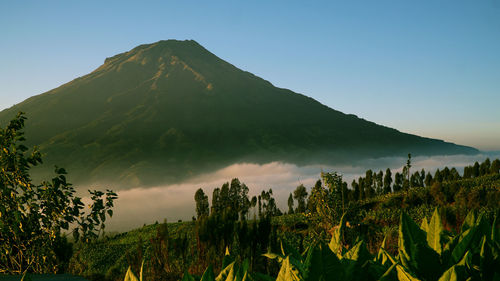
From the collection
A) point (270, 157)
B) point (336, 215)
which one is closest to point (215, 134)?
point (270, 157)

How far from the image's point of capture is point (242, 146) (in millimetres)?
170125

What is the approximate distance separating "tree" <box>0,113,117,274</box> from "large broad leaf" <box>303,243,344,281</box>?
4.73m

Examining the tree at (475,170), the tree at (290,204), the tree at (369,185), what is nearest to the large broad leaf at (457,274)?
the tree at (369,185)

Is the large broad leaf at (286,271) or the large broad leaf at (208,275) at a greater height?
the large broad leaf at (286,271)

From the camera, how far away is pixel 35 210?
5.06 m

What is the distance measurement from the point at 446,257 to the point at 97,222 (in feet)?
16.8

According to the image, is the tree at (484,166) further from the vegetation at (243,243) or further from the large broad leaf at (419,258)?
the large broad leaf at (419,258)

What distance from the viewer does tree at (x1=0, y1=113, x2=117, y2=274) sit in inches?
196

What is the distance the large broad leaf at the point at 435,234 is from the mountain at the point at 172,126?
164 metres

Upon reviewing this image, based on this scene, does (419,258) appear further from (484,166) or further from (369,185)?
(484,166)

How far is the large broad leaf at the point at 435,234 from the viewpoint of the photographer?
44.1 inches

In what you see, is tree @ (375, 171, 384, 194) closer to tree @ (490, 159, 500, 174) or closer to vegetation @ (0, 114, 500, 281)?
tree @ (490, 159, 500, 174)

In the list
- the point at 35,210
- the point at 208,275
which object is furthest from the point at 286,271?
the point at 35,210

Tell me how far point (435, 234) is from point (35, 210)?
17.8ft
